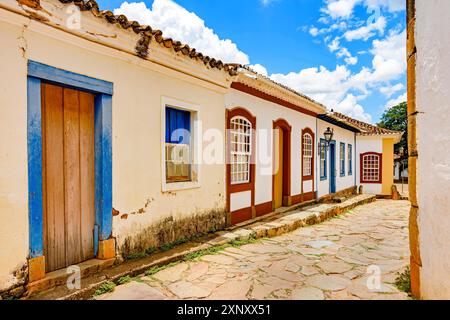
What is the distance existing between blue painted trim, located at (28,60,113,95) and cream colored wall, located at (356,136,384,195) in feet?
54.2

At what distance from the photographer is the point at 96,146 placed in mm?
4383

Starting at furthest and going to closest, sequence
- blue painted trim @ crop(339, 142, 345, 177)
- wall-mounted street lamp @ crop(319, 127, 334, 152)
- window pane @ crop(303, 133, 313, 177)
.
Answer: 1. blue painted trim @ crop(339, 142, 345, 177)
2. wall-mounted street lamp @ crop(319, 127, 334, 152)
3. window pane @ crop(303, 133, 313, 177)

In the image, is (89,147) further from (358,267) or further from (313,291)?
(358,267)

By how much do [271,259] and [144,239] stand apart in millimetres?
2219

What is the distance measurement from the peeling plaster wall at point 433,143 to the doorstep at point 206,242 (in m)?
3.48

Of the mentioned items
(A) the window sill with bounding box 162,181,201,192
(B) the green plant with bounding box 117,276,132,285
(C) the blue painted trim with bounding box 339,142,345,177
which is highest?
(C) the blue painted trim with bounding box 339,142,345,177

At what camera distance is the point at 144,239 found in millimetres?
4938

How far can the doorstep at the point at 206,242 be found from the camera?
356 centimetres

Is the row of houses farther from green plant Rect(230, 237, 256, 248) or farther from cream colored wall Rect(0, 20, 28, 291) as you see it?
green plant Rect(230, 237, 256, 248)

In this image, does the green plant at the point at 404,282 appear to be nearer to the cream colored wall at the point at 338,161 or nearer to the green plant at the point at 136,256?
the green plant at the point at 136,256

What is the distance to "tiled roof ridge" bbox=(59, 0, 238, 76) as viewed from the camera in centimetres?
388

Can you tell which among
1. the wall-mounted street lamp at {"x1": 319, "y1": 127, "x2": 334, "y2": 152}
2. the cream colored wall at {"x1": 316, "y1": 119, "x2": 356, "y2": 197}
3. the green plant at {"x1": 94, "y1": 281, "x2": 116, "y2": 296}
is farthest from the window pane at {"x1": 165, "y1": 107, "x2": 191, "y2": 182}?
the wall-mounted street lamp at {"x1": 319, "y1": 127, "x2": 334, "y2": 152}
